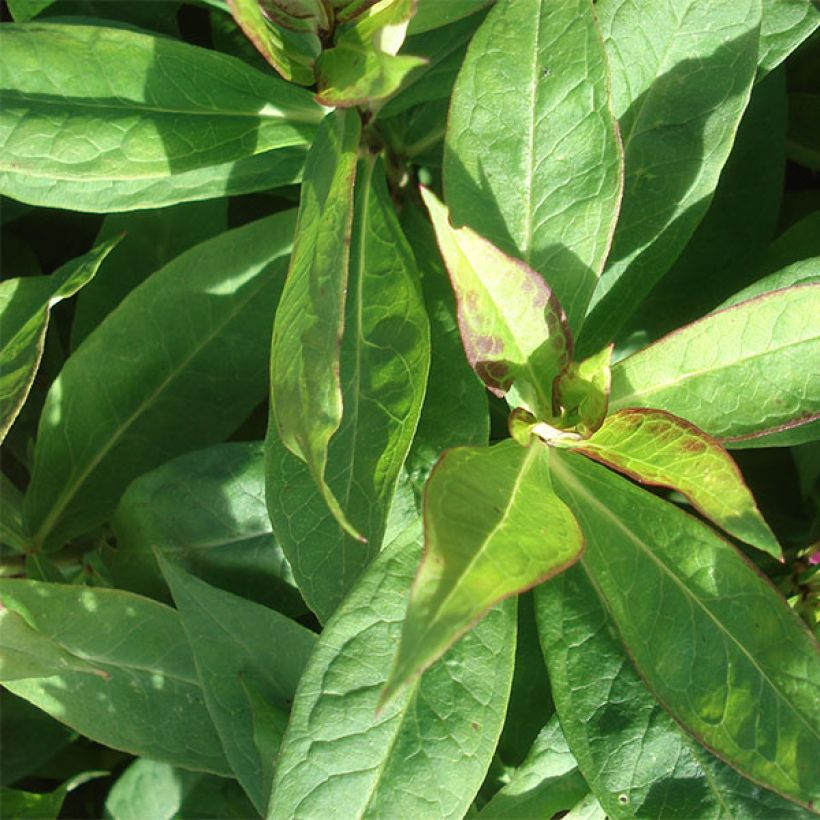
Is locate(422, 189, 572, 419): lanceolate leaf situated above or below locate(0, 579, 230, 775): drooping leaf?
above

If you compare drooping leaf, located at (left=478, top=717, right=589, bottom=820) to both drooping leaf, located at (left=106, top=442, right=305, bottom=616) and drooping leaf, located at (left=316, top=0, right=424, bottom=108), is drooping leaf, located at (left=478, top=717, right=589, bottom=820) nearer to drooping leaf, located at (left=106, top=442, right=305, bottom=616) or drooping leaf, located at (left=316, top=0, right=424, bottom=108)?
drooping leaf, located at (left=106, top=442, right=305, bottom=616)

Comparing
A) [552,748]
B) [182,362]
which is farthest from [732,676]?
[182,362]

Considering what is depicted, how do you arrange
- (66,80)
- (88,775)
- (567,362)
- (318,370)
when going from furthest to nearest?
(88,775)
(66,80)
(567,362)
(318,370)

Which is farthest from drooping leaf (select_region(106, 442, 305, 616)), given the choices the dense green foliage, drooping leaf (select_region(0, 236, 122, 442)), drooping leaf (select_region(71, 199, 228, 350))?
drooping leaf (select_region(71, 199, 228, 350))

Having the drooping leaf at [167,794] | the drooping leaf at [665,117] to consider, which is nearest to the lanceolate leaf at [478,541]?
the drooping leaf at [665,117]

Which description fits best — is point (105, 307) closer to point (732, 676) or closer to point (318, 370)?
point (318, 370)
